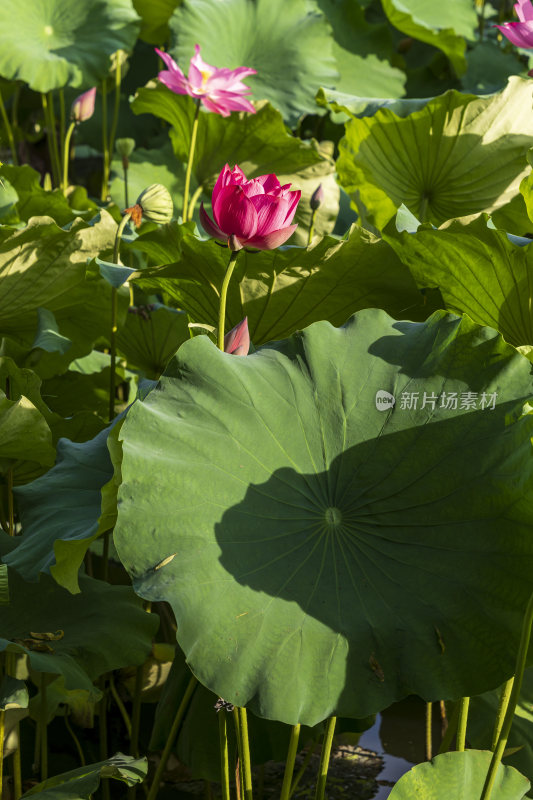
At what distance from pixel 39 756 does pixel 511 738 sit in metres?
0.75

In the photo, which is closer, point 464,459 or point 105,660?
point 464,459

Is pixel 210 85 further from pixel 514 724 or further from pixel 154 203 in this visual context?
pixel 514 724

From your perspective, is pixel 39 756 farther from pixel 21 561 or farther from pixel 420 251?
pixel 420 251

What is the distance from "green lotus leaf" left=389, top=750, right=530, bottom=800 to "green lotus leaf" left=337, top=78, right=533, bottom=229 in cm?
102

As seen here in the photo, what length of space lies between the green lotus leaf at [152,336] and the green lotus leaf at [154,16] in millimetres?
1555

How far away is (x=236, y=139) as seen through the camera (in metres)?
2.04

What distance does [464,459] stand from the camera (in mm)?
872

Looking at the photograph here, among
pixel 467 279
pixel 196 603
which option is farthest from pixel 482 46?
pixel 196 603

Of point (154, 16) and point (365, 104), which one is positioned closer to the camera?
point (365, 104)

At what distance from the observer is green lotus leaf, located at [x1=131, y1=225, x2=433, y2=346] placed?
3.76ft

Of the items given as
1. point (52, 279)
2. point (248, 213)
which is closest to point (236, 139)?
point (52, 279)

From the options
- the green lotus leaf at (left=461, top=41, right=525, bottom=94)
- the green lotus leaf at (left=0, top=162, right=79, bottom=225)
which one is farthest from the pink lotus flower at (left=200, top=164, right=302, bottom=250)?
the green lotus leaf at (left=461, top=41, right=525, bottom=94)

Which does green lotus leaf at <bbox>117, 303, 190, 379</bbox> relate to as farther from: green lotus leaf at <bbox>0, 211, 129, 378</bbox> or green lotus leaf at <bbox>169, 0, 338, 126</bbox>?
green lotus leaf at <bbox>169, 0, 338, 126</bbox>

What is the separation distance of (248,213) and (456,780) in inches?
25.3
